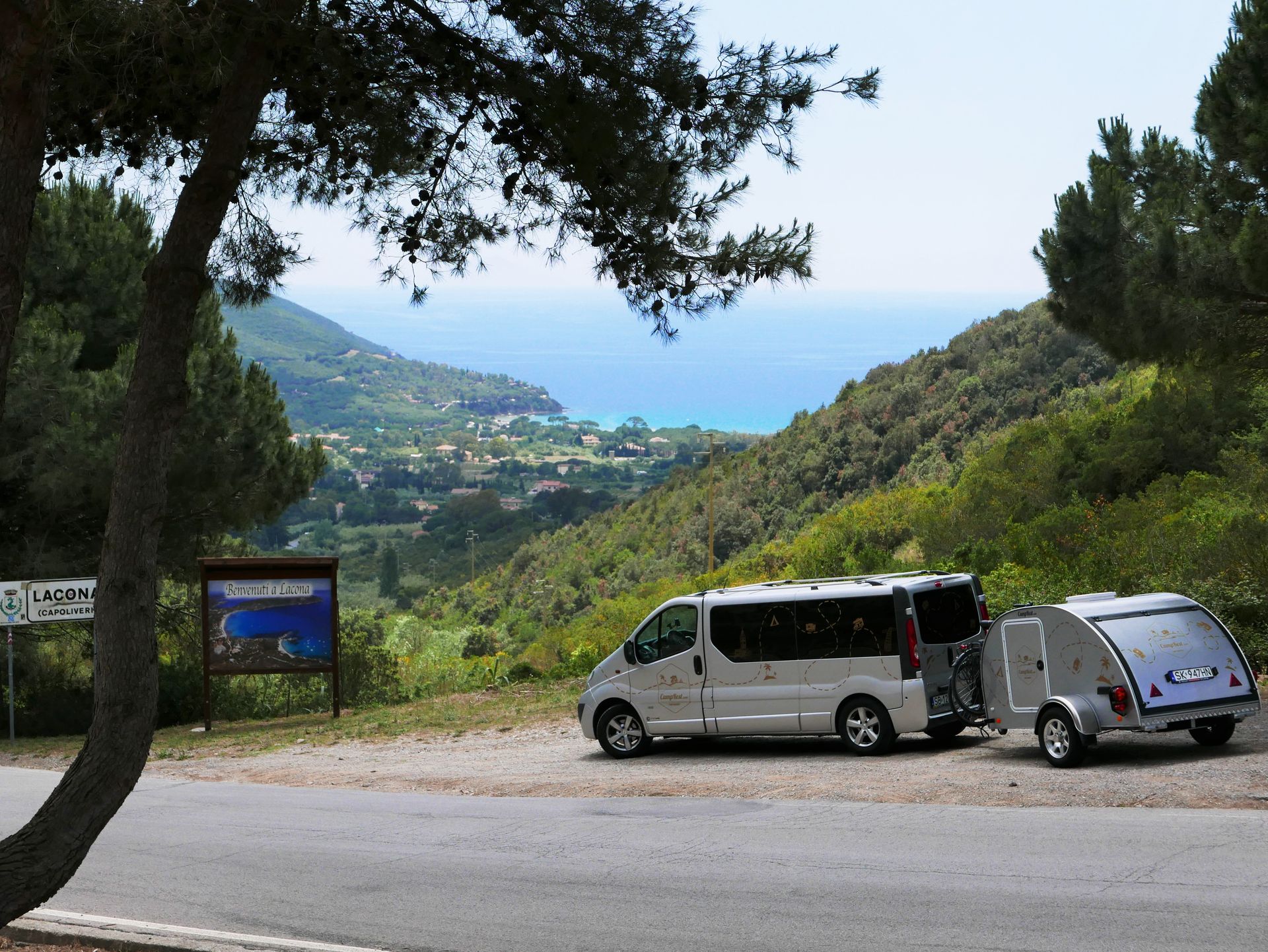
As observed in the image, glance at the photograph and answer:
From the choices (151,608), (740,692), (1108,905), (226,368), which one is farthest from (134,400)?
(226,368)

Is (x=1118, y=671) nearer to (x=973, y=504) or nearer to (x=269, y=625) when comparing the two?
(x=269, y=625)

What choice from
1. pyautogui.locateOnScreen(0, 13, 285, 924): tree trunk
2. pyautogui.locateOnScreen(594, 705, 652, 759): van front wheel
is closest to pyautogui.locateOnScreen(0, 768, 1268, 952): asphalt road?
pyautogui.locateOnScreen(0, 13, 285, 924): tree trunk

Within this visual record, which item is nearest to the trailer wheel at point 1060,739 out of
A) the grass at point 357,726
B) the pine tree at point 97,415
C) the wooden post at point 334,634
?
the grass at point 357,726

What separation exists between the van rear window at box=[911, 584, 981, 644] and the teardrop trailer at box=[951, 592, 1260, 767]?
1168mm

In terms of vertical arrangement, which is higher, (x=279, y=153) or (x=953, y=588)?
(x=279, y=153)

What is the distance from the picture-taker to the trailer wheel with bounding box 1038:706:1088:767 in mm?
12766

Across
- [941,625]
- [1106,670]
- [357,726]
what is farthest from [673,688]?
[357,726]

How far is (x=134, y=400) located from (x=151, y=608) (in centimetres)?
99

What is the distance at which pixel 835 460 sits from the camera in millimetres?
67750

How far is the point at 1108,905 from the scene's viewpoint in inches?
306

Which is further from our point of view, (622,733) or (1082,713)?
(622,733)

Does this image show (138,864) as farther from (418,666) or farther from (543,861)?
(418,666)

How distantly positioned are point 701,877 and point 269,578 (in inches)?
561

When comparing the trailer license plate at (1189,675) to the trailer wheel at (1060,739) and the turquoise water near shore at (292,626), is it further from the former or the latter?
the turquoise water near shore at (292,626)
